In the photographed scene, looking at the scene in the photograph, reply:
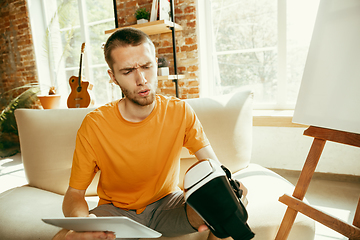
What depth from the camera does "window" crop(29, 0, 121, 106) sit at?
3.57 meters

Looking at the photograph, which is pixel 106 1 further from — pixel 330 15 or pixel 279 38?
pixel 330 15

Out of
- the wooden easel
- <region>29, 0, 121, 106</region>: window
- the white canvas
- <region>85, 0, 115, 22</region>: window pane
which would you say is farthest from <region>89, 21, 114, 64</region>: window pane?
Answer: the wooden easel

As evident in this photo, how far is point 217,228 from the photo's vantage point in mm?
669

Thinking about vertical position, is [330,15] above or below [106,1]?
below

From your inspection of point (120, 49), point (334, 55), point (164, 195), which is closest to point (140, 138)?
point (164, 195)

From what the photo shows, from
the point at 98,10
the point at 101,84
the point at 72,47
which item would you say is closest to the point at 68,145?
the point at 101,84

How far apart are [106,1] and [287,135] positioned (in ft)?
9.84

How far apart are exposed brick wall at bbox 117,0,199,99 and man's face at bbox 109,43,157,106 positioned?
167 centimetres

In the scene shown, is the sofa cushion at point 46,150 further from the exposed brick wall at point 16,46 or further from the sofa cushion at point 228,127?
the exposed brick wall at point 16,46

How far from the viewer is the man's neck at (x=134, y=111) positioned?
113 cm

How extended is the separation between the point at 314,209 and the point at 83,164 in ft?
3.28

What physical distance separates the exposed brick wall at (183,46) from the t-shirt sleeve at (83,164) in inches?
71.0

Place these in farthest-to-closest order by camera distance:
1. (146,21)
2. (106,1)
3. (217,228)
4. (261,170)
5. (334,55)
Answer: (106,1) → (146,21) → (261,170) → (334,55) → (217,228)

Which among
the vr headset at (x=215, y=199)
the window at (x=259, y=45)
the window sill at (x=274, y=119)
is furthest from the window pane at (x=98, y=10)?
the vr headset at (x=215, y=199)
